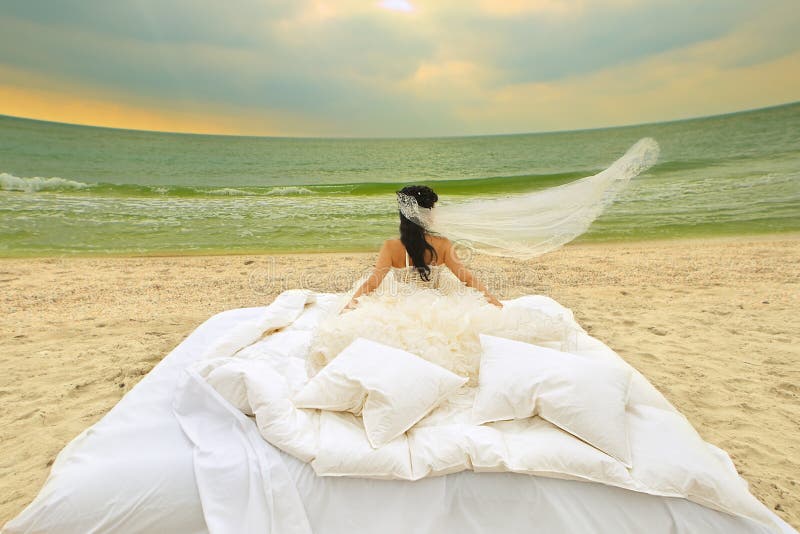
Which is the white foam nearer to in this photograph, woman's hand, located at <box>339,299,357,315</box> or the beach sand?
the beach sand

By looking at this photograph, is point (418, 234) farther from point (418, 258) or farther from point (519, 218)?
point (519, 218)

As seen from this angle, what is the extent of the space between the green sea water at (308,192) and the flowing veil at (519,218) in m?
6.89

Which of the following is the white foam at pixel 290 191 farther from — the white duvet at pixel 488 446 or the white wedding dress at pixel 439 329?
the white duvet at pixel 488 446

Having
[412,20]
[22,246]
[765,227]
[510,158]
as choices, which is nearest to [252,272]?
[22,246]

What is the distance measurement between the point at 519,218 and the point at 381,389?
2100 millimetres

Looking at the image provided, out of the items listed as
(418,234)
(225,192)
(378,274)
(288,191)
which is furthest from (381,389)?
(225,192)

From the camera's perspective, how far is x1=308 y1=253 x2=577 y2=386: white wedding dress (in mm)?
2412

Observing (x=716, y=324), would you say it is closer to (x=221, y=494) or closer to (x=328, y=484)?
(x=328, y=484)

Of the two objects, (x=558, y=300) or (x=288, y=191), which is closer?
(x=558, y=300)

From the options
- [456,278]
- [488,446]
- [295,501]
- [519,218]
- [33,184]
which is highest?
[33,184]

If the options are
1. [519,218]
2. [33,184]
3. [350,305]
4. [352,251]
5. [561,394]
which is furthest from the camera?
[33,184]

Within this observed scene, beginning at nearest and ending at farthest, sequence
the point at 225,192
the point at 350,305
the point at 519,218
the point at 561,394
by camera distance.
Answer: the point at 561,394 < the point at 350,305 < the point at 519,218 < the point at 225,192

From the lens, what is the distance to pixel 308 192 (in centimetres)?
1884

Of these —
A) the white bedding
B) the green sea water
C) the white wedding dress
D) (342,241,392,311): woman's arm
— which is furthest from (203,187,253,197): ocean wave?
the white bedding
